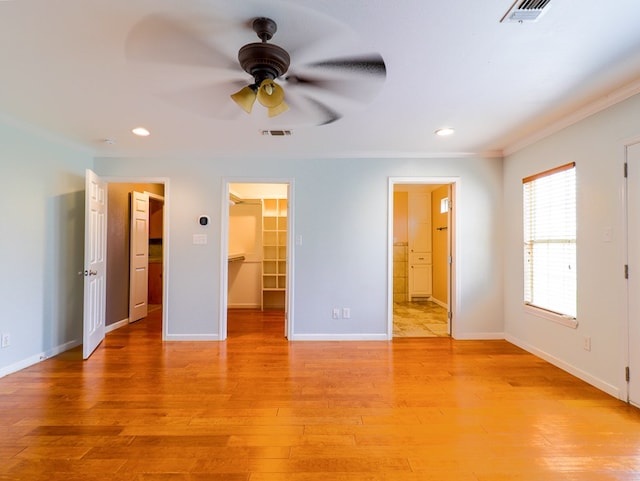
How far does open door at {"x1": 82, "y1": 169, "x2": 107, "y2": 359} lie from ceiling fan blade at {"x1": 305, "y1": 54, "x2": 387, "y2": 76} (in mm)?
2935

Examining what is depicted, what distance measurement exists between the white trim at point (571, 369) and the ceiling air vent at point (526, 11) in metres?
2.79

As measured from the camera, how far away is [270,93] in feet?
5.91

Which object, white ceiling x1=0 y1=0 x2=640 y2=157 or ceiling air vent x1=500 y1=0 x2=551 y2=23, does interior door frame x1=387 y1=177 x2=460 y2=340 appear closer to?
white ceiling x1=0 y1=0 x2=640 y2=157

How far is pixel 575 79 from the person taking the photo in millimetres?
2207

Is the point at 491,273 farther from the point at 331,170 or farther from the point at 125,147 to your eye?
the point at 125,147

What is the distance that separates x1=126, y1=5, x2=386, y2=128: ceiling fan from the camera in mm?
1636

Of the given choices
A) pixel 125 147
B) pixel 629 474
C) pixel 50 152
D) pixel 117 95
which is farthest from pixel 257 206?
pixel 629 474

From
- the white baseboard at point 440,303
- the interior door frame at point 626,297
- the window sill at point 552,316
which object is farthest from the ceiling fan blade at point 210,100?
the white baseboard at point 440,303

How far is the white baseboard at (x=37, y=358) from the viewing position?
287 centimetres

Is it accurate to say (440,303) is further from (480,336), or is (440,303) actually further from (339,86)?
(339,86)

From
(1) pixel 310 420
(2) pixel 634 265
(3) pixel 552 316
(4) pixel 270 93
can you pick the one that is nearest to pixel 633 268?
(2) pixel 634 265

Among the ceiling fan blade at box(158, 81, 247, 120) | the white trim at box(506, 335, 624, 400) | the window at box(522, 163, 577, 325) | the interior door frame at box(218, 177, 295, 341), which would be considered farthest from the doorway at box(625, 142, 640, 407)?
the interior door frame at box(218, 177, 295, 341)

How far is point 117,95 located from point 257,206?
138 inches

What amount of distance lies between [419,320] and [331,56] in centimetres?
427
